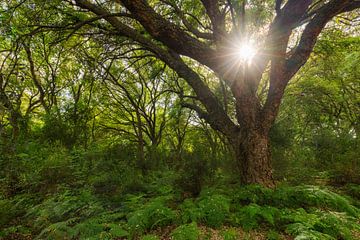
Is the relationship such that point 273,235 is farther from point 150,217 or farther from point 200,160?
point 200,160

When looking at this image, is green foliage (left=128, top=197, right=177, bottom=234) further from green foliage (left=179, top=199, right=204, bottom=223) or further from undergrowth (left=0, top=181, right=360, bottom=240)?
green foliage (left=179, top=199, right=204, bottom=223)

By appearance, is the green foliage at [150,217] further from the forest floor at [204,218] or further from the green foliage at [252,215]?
the green foliage at [252,215]

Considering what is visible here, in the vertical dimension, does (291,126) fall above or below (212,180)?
above

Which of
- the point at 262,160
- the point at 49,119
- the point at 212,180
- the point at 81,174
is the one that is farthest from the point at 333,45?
the point at 49,119

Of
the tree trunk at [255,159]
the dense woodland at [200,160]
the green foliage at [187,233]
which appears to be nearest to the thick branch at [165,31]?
the dense woodland at [200,160]

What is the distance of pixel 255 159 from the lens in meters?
4.10

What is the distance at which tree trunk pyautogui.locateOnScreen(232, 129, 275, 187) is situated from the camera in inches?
160

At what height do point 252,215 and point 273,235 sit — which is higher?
point 252,215

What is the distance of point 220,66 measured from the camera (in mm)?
4324

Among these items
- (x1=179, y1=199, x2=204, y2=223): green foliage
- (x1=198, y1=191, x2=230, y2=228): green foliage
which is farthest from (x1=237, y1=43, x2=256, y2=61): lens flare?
(x1=179, y1=199, x2=204, y2=223): green foliage

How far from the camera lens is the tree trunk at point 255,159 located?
13.3 feet

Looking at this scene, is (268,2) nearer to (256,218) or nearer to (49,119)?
(256,218)

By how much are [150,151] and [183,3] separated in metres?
5.25

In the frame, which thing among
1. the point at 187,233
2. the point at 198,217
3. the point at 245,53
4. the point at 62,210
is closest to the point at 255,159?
the point at 198,217
